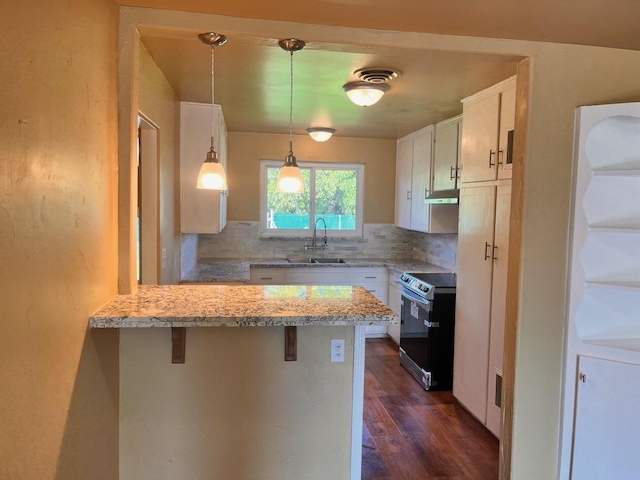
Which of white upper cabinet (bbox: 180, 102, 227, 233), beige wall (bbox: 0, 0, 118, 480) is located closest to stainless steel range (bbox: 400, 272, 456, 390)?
white upper cabinet (bbox: 180, 102, 227, 233)

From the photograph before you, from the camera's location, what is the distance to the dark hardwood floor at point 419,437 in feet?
8.19

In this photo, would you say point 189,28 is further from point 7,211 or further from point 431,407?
point 431,407

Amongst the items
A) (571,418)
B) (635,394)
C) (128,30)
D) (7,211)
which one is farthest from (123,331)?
(635,394)

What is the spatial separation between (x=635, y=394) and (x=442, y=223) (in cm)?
238

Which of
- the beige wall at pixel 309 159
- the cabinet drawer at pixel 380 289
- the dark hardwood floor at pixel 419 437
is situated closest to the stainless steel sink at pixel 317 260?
Answer: the cabinet drawer at pixel 380 289

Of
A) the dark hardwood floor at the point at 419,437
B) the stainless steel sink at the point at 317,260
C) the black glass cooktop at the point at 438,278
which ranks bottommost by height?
the dark hardwood floor at the point at 419,437

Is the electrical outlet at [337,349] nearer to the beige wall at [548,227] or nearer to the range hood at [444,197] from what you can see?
the beige wall at [548,227]

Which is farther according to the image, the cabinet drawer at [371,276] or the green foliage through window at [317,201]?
the green foliage through window at [317,201]

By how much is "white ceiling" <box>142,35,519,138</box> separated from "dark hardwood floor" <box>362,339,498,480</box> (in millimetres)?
2287

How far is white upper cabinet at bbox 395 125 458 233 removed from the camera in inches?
164

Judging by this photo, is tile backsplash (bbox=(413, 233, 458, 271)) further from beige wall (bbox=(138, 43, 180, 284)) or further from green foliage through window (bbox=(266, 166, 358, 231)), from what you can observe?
beige wall (bbox=(138, 43, 180, 284))

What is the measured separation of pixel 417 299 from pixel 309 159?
7.29 ft

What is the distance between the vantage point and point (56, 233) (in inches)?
48.4

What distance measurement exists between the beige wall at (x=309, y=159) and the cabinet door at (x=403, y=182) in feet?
0.45
